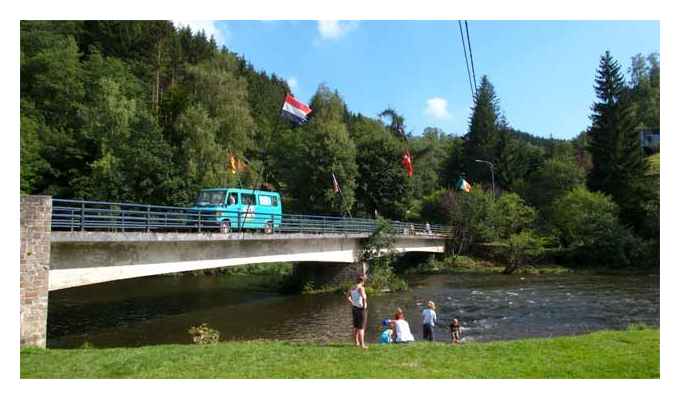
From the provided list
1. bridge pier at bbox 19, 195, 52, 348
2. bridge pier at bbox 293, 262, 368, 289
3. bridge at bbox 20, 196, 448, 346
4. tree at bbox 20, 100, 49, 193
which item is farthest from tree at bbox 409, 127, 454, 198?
bridge pier at bbox 19, 195, 52, 348

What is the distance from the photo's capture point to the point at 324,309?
27094mm

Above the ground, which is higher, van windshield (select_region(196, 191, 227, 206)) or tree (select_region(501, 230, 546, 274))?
van windshield (select_region(196, 191, 227, 206))

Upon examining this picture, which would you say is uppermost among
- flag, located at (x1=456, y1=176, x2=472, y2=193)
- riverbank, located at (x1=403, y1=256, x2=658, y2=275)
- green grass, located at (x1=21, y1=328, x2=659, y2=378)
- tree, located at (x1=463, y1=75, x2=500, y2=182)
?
tree, located at (x1=463, y1=75, x2=500, y2=182)

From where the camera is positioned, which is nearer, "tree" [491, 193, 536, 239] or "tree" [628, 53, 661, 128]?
"tree" [491, 193, 536, 239]

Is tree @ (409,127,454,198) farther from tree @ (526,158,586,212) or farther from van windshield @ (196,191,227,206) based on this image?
van windshield @ (196,191,227,206)

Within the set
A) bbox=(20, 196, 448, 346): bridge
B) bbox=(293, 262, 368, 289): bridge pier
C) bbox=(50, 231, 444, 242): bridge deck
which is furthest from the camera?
bbox=(293, 262, 368, 289): bridge pier

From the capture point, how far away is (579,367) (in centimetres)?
1030

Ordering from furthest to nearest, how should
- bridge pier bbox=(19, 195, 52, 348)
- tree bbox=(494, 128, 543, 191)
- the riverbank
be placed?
tree bbox=(494, 128, 543, 191) → the riverbank → bridge pier bbox=(19, 195, 52, 348)

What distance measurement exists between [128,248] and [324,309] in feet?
37.8

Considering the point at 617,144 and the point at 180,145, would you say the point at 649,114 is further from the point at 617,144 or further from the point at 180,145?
the point at 180,145

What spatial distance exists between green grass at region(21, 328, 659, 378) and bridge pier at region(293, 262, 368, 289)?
20968mm

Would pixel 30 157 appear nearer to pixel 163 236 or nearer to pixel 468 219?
pixel 163 236

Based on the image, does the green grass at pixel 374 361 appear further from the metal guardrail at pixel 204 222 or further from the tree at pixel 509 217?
the tree at pixel 509 217

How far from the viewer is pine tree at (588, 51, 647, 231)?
2031 inches
